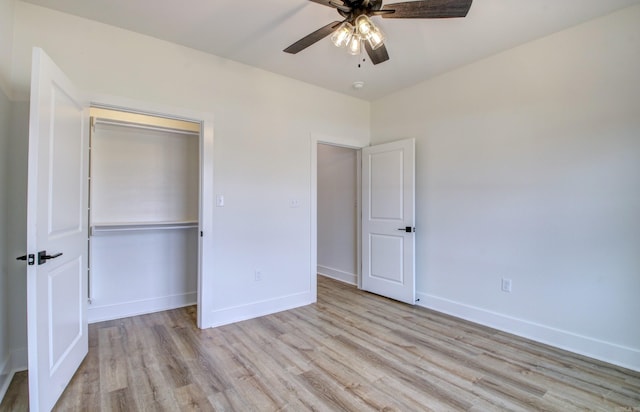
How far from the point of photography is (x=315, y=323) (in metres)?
3.08

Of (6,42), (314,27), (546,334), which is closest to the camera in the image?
(6,42)

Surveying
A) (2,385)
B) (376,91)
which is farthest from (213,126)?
(2,385)

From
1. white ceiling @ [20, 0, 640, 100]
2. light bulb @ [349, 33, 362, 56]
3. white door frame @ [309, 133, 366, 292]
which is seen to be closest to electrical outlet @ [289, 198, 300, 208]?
white door frame @ [309, 133, 366, 292]

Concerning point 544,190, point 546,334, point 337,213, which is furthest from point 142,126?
point 546,334

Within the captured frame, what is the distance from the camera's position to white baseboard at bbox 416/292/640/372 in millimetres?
2273

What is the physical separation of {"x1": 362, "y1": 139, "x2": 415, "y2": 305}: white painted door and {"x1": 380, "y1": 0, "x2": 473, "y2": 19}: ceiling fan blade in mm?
1949

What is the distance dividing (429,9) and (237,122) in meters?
2.10

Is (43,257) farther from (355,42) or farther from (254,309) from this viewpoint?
(355,42)

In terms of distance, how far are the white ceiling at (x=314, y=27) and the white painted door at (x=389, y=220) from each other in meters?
1.09

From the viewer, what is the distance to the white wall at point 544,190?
7.53 feet

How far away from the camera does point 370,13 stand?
1.79 m

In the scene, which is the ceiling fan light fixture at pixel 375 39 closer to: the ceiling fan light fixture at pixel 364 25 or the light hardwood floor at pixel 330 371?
the ceiling fan light fixture at pixel 364 25

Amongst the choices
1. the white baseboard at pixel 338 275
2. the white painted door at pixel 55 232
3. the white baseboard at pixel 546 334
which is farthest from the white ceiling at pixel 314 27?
the white baseboard at pixel 338 275

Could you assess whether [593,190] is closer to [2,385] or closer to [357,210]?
[357,210]
